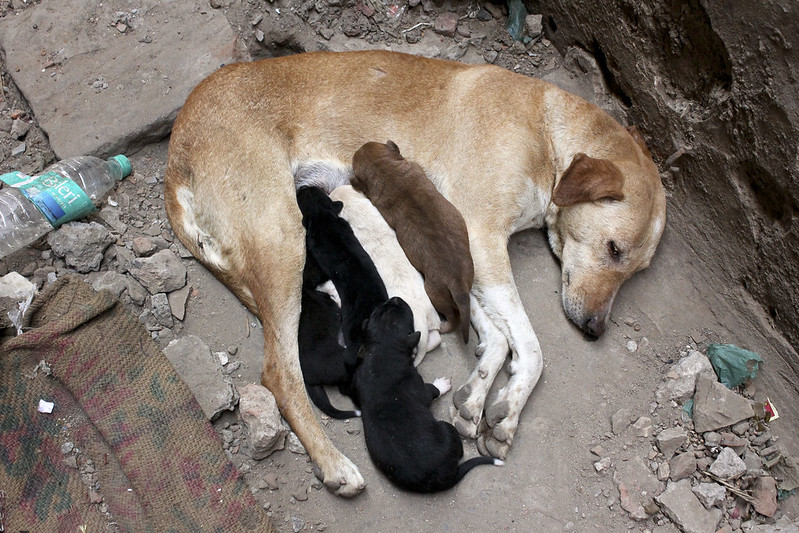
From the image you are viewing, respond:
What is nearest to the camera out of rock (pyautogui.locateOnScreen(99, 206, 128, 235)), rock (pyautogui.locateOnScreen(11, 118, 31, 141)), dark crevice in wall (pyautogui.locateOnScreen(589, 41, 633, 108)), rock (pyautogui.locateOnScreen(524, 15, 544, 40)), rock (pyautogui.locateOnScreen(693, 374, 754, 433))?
rock (pyautogui.locateOnScreen(693, 374, 754, 433))

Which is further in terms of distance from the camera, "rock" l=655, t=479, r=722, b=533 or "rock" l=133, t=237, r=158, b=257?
"rock" l=133, t=237, r=158, b=257

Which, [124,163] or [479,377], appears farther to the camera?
[124,163]

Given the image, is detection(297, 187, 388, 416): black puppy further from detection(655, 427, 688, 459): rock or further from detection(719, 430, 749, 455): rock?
detection(719, 430, 749, 455): rock

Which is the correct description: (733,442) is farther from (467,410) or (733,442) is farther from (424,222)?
(424,222)

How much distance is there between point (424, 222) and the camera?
3.64 metres

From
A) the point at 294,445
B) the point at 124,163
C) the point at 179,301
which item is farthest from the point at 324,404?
the point at 124,163

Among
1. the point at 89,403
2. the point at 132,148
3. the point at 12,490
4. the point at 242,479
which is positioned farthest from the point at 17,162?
the point at 242,479

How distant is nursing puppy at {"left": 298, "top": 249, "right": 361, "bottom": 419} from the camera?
135 inches

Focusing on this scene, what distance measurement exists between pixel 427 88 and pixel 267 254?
60.4 inches

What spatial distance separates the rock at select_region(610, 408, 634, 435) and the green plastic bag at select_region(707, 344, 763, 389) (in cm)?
63

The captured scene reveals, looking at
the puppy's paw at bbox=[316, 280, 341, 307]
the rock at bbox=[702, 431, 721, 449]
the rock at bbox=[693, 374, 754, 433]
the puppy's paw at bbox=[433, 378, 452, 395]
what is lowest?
the rock at bbox=[702, 431, 721, 449]

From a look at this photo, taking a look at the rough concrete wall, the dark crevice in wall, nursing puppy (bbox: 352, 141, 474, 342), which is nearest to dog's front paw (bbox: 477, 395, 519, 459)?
nursing puppy (bbox: 352, 141, 474, 342)

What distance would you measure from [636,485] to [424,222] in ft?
5.91

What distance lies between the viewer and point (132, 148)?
14.3 ft
